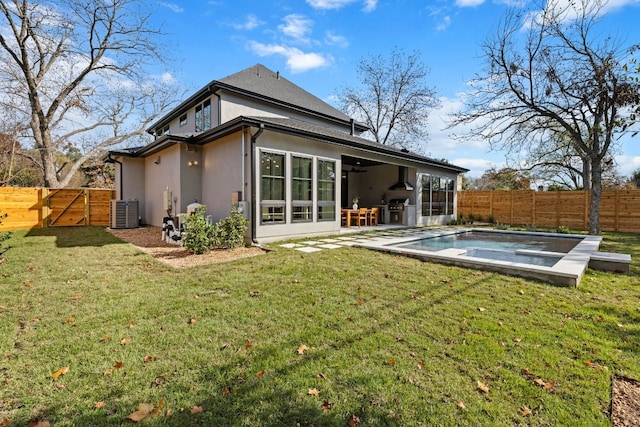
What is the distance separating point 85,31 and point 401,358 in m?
20.8

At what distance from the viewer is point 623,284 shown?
4.76 m

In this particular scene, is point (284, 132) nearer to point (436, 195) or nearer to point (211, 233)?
point (211, 233)

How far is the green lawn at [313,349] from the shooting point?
6.28ft

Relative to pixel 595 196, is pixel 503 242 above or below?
below

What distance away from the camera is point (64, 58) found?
15.8 metres

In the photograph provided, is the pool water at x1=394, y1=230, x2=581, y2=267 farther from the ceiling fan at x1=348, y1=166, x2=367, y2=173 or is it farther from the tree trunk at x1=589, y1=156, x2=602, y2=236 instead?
the ceiling fan at x1=348, y1=166, x2=367, y2=173

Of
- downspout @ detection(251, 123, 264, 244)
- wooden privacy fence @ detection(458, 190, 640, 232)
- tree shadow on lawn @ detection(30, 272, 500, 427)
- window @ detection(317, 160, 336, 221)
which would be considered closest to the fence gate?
downspout @ detection(251, 123, 264, 244)

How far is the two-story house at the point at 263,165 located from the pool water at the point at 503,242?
3.02 m

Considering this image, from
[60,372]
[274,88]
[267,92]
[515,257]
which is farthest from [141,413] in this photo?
[274,88]

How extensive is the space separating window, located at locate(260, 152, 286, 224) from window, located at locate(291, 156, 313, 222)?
14.5 inches

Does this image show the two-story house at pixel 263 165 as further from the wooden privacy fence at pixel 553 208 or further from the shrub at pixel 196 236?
the wooden privacy fence at pixel 553 208

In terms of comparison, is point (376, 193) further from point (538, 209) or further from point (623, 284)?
point (623, 284)

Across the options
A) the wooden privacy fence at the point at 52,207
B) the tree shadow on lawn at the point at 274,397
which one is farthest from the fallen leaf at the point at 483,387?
the wooden privacy fence at the point at 52,207

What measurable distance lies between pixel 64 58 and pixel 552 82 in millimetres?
22728
